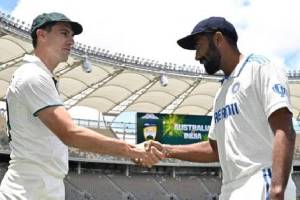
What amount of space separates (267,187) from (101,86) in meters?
34.3

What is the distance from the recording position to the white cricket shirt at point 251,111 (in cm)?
344

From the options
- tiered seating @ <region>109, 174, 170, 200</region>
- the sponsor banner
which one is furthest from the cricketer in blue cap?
tiered seating @ <region>109, 174, 170, 200</region>

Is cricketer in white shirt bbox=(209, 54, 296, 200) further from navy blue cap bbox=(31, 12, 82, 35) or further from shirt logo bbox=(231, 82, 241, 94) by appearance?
navy blue cap bbox=(31, 12, 82, 35)

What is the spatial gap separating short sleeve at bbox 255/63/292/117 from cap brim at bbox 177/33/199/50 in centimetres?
64

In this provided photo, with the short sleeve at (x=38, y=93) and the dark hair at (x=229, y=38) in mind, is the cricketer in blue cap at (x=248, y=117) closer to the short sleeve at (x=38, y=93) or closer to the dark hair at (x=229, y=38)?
the dark hair at (x=229, y=38)

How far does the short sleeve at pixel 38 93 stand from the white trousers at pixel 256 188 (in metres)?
1.33

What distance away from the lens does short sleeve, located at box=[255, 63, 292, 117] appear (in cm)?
336

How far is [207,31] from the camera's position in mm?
3855

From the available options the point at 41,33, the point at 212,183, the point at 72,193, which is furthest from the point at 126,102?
the point at 41,33

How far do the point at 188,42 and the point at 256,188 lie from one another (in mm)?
1202

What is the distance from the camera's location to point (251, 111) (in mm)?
3580

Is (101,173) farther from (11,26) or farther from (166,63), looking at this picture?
(11,26)

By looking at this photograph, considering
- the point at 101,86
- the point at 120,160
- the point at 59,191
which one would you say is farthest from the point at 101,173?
the point at 59,191

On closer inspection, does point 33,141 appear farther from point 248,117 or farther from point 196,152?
point 248,117
